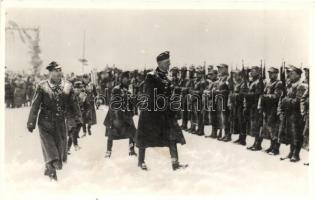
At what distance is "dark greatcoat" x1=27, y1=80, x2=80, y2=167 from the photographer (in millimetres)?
6789

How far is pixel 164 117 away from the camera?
7184 millimetres

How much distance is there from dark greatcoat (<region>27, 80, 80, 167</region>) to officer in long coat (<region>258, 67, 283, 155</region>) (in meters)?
2.88

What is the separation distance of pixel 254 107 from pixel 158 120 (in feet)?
4.91

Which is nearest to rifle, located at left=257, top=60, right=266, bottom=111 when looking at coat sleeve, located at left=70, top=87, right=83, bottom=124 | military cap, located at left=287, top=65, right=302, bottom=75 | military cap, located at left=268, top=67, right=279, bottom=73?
military cap, located at left=268, top=67, right=279, bottom=73

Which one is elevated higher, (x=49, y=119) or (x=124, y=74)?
(x=124, y=74)

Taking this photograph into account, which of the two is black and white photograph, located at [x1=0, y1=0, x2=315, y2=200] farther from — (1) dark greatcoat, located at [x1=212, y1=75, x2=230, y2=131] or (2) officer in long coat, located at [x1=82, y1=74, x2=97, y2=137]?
(1) dark greatcoat, located at [x1=212, y1=75, x2=230, y2=131]

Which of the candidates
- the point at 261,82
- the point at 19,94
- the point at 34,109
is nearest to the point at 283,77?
the point at 261,82

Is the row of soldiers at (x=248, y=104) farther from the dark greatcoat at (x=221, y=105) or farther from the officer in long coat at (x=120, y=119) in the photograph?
the officer in long coat at (x=120, y=119)

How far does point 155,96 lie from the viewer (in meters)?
7.18

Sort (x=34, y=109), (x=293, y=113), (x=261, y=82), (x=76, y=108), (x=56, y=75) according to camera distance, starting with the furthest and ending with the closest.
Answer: (x=261, y=82)
(x=293, y=113)
(x=76, y=108)
(x=56, y=75)
(x=34, y=109)

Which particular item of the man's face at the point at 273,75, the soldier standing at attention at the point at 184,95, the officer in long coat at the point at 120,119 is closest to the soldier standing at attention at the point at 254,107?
the man's face at the point at 273,75

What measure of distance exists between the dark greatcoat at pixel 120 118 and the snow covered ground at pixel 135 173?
14 centimetres

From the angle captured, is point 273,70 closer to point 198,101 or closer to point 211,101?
point 211,101

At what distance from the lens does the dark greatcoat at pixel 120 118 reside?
733 cm
